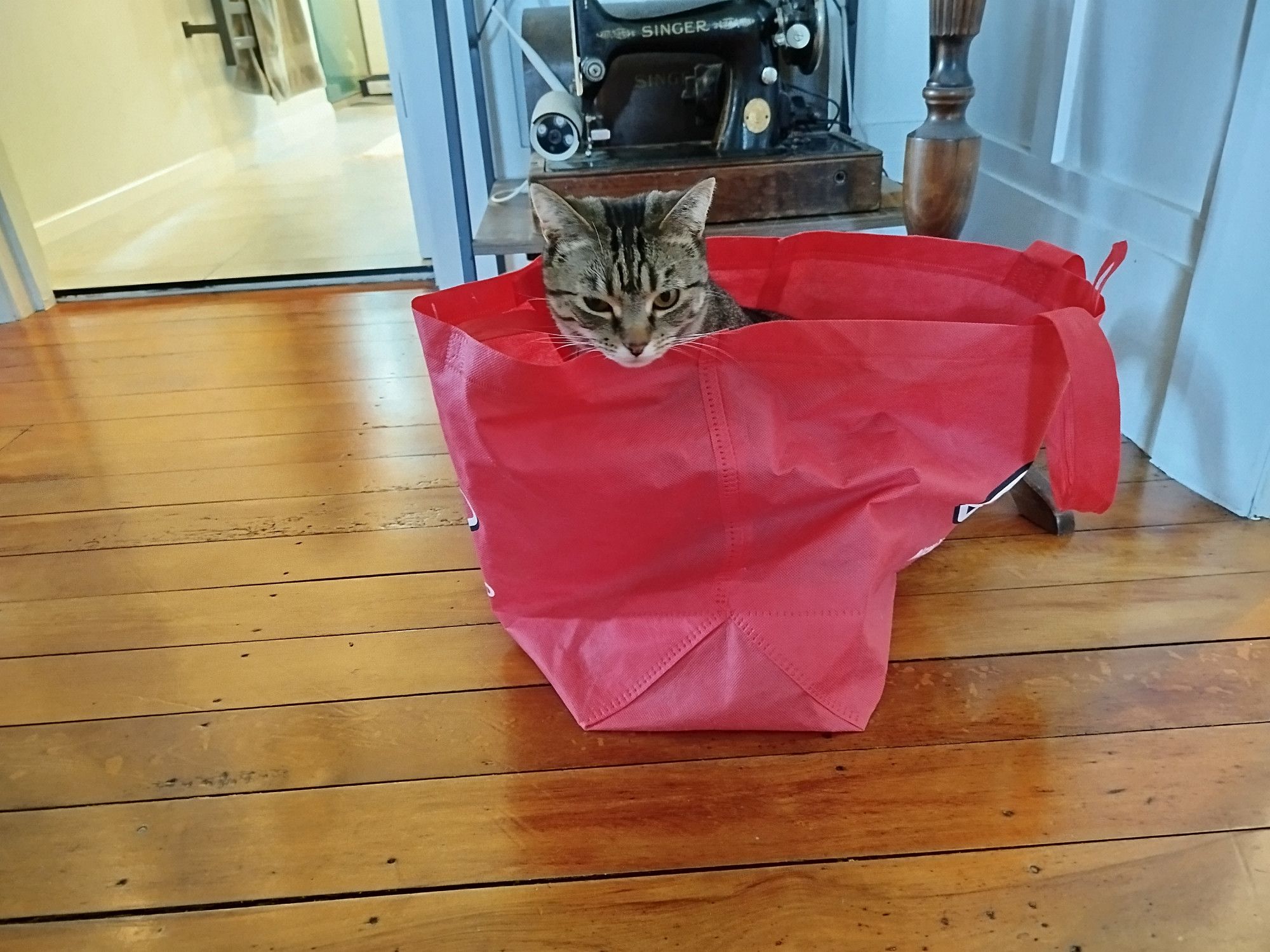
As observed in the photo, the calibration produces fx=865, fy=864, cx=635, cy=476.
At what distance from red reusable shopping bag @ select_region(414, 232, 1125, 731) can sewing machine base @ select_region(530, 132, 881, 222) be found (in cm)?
42

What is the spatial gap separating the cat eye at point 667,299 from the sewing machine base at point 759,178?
46 centimetres

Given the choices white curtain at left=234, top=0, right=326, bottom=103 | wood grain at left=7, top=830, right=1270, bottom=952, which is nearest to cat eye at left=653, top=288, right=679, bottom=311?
wood grain at left=7, top=830, right=1270, bottom=952

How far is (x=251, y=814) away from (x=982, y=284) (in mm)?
862

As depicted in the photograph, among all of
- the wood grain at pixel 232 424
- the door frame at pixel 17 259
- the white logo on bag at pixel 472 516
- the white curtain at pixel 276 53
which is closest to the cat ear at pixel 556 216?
the white logo on bag at pixel 472 516

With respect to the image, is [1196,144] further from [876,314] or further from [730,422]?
[730,422]

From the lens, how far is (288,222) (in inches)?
106

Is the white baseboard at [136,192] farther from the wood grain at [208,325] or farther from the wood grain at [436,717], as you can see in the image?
the wood grain at [436,717]

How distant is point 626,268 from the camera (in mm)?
818

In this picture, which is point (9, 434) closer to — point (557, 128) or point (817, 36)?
point (557, 128)

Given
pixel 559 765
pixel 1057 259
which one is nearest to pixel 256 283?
pixel 559 765

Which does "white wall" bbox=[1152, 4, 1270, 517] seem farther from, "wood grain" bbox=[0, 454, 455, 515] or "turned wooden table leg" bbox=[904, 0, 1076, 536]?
"wood grain" bbox=[0, 454, 455, 515]

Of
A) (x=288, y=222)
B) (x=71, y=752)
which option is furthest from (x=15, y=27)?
(x=71, y=752)

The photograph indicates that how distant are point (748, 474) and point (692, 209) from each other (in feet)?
0.93

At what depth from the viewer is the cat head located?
812 millimetres
